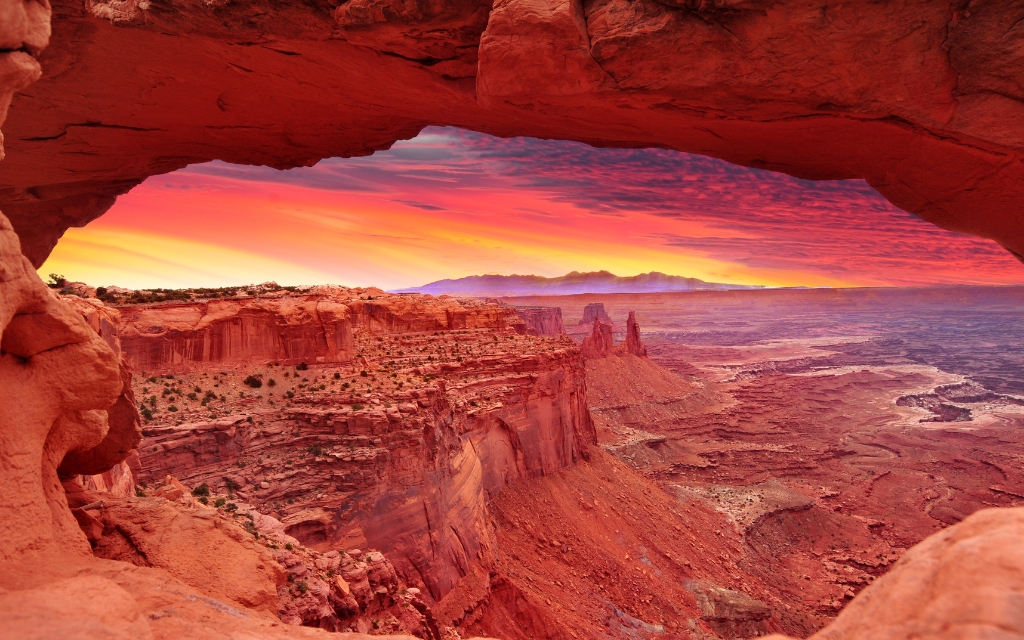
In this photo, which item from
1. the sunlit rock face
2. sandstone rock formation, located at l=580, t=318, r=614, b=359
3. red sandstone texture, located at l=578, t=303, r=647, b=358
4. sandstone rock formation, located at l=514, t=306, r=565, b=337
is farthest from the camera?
sandstone rock formation, located at l=514, t=306, r=565, b=337

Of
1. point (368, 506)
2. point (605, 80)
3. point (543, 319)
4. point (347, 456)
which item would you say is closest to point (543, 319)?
point (543, 319)

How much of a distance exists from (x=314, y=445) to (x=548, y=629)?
8.31m

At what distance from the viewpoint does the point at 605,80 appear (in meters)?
9.30

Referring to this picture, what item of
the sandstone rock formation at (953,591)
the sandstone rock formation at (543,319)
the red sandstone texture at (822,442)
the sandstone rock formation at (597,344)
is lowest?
the red sandstone texture at (822,442)

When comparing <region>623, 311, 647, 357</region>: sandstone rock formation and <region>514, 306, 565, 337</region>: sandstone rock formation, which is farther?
<region>514, 306, 565, 337</region>: sandstone rock formation

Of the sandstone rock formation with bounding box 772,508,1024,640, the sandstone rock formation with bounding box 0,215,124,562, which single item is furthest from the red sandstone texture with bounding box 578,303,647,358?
the sandstone rock formation with bounding box 772,508,1024,640

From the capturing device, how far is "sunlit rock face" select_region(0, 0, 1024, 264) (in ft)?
26.7

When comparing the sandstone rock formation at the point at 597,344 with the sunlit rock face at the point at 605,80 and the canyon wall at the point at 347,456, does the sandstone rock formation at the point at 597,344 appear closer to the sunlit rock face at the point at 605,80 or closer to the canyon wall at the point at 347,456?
the canyon wall at the point at 347,456

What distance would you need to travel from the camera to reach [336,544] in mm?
15688

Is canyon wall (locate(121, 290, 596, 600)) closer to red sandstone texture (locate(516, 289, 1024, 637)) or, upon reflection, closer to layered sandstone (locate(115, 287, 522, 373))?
layered sandstone (locate(115, 287, 522, 373))

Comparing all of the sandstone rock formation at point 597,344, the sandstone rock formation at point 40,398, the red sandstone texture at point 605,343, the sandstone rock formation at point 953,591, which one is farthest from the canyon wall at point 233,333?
the sandstone rock formation at point 597,344

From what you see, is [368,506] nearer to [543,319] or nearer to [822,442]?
[822,442]

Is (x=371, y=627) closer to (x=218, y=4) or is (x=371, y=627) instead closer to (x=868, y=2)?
(x=218, y=4)

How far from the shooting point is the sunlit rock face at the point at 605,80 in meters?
8.15
